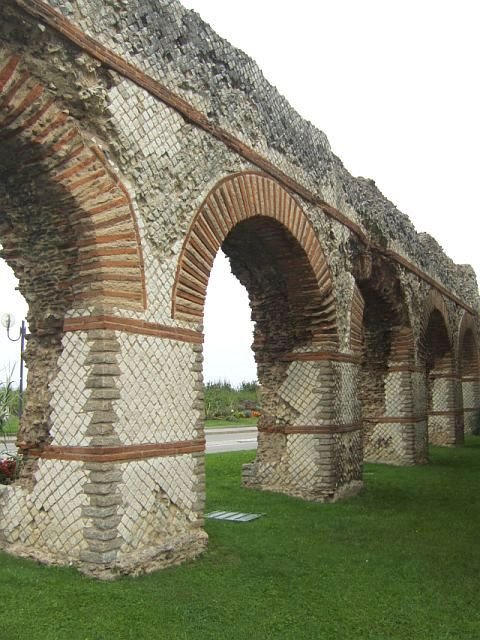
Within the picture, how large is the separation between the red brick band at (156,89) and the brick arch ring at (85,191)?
37 centimetres

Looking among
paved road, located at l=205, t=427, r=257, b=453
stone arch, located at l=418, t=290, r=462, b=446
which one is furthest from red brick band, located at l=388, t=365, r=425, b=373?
paved road, located at l=205, t=427, r=257, b=453

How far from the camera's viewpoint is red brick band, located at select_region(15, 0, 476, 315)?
4.38 metres

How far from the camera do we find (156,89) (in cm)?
533

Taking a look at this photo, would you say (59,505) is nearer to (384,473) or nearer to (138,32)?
(138,32)

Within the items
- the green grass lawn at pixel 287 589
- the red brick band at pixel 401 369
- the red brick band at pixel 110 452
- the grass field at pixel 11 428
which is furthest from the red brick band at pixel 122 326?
the grass field at pixel 11 428

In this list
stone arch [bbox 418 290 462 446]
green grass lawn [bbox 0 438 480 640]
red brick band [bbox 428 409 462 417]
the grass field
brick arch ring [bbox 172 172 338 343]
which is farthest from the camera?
the grass field

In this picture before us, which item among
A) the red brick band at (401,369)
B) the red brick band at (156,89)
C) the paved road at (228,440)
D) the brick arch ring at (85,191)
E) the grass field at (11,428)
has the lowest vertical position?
the paved road at (228,440)

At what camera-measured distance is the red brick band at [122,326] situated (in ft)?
15.6

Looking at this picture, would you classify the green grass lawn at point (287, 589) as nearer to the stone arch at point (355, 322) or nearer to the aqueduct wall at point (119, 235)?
the aqueduct wall at point (119, 235)

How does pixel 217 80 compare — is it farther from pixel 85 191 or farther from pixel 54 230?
pixel 54 230

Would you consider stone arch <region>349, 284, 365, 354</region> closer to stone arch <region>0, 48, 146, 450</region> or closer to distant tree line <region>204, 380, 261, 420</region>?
stone arch <region>0, 48, 146, 450</region>

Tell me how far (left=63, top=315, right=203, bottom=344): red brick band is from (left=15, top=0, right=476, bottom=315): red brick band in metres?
1.82

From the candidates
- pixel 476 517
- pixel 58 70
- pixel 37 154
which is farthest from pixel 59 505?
pixel 476 517

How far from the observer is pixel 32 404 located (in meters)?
5.15
